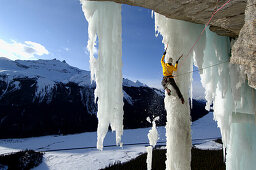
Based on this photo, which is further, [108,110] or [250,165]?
[250,165]

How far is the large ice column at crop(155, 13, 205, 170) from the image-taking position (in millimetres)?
3568

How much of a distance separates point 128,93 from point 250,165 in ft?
167

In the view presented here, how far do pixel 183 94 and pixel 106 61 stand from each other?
84.6 inches

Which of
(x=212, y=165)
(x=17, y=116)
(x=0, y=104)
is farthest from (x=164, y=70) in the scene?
(x=0, y=104)

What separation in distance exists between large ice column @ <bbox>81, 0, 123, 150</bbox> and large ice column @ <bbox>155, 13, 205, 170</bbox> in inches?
54.7

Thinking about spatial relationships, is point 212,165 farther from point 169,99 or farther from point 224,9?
point 224,9

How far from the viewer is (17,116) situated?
3553 cm

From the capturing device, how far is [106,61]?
3.20 m

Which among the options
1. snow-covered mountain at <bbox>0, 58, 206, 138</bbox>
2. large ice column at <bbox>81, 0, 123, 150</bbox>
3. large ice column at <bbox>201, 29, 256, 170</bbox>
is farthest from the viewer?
snow-covered mountain at <bbox>0, 58, 206, 138</bbox>

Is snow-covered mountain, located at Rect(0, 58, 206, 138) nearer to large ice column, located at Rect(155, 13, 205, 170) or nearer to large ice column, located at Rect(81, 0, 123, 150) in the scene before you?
large ice column, located at Rect(155, 13, 205, 170)

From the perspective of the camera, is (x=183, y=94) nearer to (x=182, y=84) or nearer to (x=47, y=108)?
(x=182, y=84)

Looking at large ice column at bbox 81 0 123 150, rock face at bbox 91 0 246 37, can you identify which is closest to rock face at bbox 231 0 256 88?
rock face at bbox 91 0 246 37

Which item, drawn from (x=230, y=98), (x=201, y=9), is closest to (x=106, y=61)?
(x=201, y=9)

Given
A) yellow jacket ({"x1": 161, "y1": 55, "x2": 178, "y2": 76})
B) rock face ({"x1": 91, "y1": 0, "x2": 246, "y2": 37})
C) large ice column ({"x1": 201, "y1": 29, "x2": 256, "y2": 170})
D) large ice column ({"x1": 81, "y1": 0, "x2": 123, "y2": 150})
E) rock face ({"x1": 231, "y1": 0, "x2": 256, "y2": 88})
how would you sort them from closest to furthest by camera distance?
1. rock face ({"x1": 231, "y1": 0, "x2": 256, "y2": 88})
2. rock face ({"x1": 91, "y1": 0, "x2": 246, "y2": 37})
3. large ice column ({"x1": 81, "y1": 0, "x2": 123, "y2": 150})
4. yellow jacket ({"x1": 161, "y1": 55, "x2": 178, "y2": 76})
5. large ice column ({"x1": 201, "y1": 29, "x2": 256, "y2": 170})
